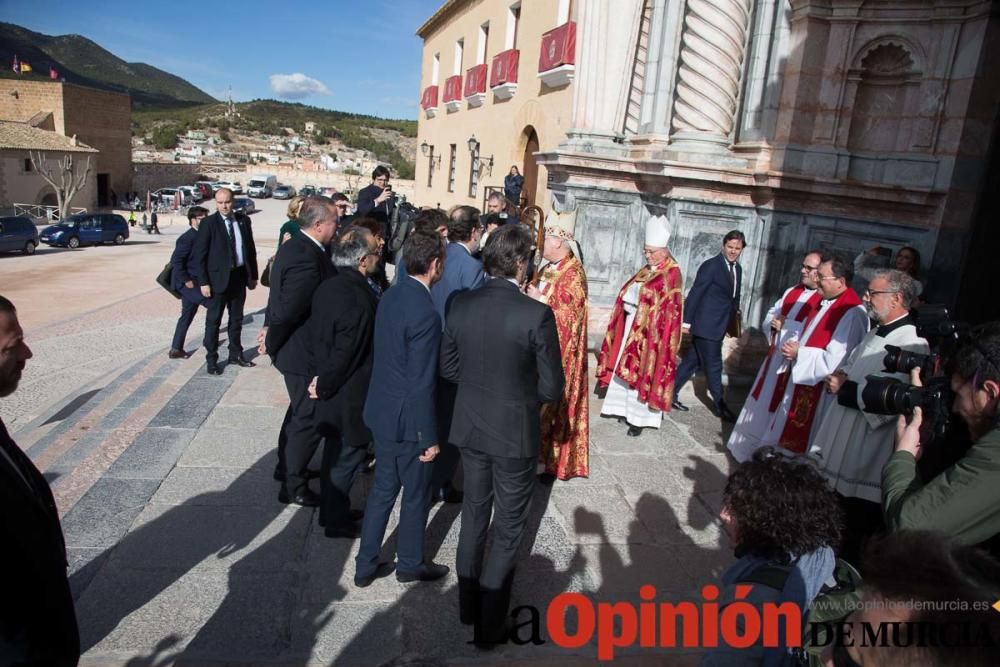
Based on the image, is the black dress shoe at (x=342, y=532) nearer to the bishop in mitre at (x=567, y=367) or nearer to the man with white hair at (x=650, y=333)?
the bishop in mitre at (x=567, y=367)

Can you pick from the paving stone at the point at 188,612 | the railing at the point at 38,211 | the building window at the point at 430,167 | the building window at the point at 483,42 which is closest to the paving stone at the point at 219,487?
the paving stone at the point at 188,612

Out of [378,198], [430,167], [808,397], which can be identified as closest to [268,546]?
[808,397]

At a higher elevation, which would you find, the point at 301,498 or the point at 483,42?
the point at 483,42

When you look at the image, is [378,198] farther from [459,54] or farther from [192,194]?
→ [192,194]

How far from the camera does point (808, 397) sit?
4543 millimetres

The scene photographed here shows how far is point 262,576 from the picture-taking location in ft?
10.6

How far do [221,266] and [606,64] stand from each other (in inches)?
210

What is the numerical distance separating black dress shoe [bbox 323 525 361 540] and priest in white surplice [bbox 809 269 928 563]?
8.52ft

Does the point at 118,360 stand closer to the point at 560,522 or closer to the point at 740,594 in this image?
the point at 560,522

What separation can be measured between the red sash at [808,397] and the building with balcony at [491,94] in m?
9.52

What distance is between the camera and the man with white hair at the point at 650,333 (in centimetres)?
510

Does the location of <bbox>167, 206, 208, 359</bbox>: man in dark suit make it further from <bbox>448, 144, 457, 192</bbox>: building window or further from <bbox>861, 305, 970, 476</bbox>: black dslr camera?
<bbox>448, 144, 457, 192</bbox>: building window

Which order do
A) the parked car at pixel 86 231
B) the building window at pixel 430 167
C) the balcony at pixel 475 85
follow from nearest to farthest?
the balcony at pixel 475 85
the parked car at pixel 86 231
the building window at pixel 430 167

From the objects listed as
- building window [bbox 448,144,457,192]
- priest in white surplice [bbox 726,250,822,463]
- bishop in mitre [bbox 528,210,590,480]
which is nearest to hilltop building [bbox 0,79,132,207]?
building window [bbox 448,144,457,192]
